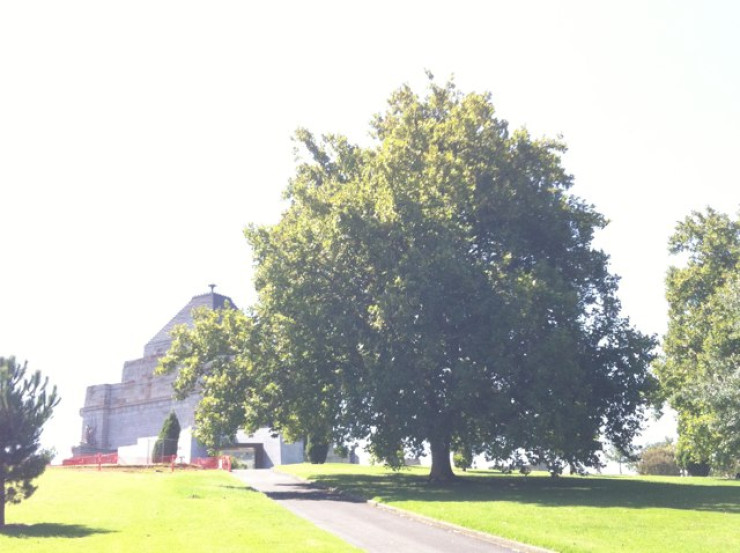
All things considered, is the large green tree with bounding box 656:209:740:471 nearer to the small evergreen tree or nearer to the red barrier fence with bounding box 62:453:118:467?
the small evergreen tree

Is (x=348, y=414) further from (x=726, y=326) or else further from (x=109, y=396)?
(x=109, y=396)

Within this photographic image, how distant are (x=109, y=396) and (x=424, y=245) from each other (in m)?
61.4

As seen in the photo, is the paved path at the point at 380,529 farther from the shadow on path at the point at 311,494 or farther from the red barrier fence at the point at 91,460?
the red barrier fence at the point at 91,460

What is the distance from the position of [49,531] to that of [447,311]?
59.1ft

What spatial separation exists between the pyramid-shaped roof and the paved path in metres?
51.7

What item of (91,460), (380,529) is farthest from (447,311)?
(91,460)

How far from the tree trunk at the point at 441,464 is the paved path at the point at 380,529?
7685 millimetres

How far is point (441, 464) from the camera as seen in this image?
33562 millimetres

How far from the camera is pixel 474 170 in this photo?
3303 centimetres

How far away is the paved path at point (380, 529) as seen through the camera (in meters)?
14.9

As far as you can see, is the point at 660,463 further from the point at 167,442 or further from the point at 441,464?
the point at 167,442

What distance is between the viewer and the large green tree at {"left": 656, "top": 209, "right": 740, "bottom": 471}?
32.2 metres

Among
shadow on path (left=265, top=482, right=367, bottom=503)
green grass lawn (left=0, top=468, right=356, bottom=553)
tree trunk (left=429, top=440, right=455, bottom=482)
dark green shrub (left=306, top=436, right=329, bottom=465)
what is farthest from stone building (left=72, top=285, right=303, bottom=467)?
Answer: green grass lawn (left=0, top=468, right=356, bottom=553)

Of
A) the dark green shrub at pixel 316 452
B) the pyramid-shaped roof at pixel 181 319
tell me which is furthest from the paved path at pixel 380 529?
the pyramid-shaped roof at pixel 181 319
